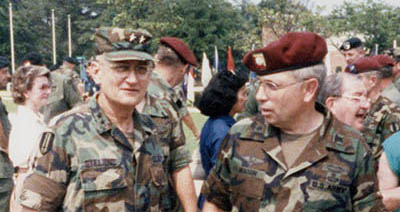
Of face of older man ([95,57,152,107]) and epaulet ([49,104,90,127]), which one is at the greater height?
face of older man ([95,57,152,107])

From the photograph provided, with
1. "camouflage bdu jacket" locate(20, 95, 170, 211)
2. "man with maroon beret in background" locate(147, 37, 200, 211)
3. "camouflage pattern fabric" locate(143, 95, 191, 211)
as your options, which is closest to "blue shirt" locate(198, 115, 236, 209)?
"man with maroon beret in background" locate(147, 37, 200, 211)

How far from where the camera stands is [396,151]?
9.21 feet

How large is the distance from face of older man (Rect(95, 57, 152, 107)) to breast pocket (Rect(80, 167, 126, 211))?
0.37 meters

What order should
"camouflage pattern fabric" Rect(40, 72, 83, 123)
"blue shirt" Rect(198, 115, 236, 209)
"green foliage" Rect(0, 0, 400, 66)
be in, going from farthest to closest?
1. "green foliage" Rect(0, 0, 400, 66)
2. "camouflage pattern fabric" Rect(40, 72, 83, 123)
3. "blue shirt" Rect(198, 115, 236, 209)

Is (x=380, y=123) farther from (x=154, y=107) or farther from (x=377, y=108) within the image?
(x=154, y=107)

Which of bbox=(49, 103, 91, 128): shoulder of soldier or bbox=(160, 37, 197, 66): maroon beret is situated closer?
bbox=(49, 103, 91, 128): shoulder of soldier

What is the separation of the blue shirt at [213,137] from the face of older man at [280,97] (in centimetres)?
151

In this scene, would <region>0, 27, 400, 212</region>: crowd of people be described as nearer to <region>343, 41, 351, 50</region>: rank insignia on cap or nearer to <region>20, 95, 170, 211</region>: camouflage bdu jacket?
<region>20, 95, 170, 211</region>: camouflage bdu jacket

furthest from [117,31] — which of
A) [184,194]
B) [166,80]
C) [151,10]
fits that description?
[151,10]

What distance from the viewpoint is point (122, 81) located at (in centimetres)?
251

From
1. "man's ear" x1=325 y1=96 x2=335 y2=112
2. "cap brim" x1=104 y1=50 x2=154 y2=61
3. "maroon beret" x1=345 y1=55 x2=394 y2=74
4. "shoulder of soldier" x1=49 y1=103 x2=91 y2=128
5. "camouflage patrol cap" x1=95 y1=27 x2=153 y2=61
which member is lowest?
"man's ear" x1=325 y1=96 x2=335 y2=112

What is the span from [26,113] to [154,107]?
1.25m

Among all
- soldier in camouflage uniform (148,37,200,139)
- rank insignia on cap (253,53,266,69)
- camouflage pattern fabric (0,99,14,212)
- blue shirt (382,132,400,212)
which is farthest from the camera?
camouflage pattern fabric (0,99,14,212)

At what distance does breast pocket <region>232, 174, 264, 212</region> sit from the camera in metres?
2.43
